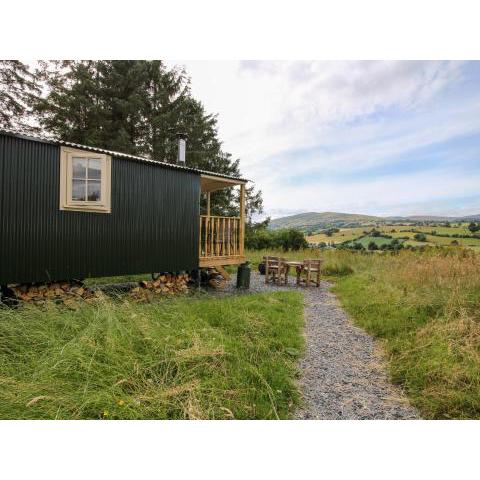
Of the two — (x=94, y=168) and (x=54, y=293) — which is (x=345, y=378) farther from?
(x=94, y=168)

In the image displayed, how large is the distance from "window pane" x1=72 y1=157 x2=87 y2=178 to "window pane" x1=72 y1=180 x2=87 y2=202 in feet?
0.39

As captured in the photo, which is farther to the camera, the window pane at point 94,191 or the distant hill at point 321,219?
the distant hill at point 321,219

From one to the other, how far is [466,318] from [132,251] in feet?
20.2

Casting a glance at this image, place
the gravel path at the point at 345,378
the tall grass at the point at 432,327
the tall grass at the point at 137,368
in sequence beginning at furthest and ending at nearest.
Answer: the tall grass at the point at 432,327, the gravel path at the point at 345,378, the tall grass at the point at 137,368

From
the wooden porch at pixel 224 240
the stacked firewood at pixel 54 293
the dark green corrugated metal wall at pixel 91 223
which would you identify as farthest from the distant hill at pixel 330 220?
the stacked firewood at pixel 54 293

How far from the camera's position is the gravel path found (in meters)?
2.68

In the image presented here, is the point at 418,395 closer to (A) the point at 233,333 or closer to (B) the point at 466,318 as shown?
(B) the point at 466,318

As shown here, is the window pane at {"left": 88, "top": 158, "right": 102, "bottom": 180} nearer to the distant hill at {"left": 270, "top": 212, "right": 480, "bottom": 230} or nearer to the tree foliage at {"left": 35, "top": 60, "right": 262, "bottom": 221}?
the tree foliage at {"left": 35, "top": 60, "right": 262, "bottom": 221}

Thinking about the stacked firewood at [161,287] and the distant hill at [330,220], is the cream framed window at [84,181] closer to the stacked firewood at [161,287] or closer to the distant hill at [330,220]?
the stacked firewood at [161,287]

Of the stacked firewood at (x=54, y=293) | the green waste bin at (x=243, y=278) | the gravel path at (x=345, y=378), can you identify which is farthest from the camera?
the green waste bin at (x=243, y=278)

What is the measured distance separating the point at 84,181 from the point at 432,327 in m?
6.52

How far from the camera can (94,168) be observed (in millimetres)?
5918

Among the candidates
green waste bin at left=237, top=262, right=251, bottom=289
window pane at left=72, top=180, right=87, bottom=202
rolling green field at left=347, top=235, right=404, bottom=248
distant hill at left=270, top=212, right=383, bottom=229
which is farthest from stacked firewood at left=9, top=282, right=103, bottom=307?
distant hill at left=270, top=212, right=383, bottom=229

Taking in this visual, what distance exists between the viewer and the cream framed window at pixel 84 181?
5543 mm
